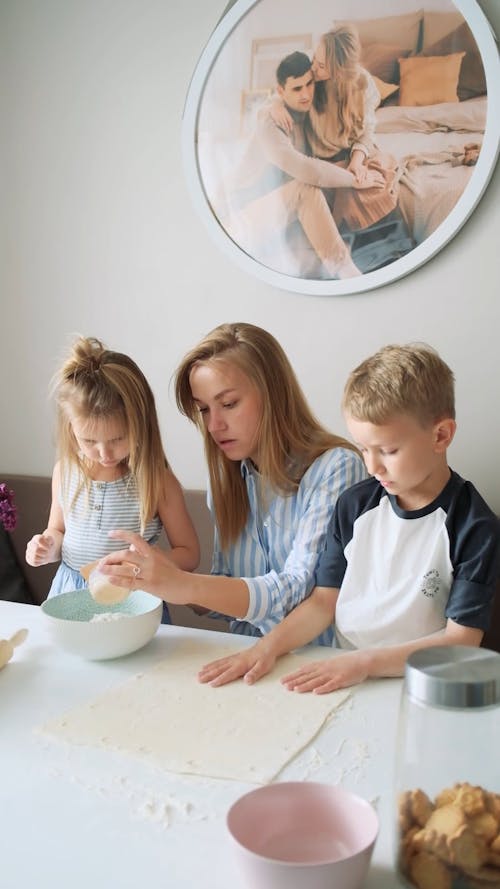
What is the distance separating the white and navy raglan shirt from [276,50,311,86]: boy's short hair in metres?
1.17

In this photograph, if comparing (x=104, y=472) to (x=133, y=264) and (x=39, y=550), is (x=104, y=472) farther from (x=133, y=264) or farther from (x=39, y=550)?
(x=133, y=264)

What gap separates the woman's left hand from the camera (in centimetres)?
133

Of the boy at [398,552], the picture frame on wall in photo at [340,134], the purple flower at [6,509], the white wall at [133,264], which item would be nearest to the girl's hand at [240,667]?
the boy at [398,552]

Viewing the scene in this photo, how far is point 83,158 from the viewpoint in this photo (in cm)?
247

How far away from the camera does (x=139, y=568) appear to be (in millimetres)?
1352

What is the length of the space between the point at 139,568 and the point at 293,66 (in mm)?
1399

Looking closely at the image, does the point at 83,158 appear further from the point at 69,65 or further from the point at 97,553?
the point at 97,553

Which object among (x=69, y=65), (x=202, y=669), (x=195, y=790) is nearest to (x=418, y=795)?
(x=195, y=790)

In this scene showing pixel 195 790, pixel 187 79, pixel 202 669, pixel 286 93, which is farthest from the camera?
pixel 187 79

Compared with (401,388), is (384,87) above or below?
above

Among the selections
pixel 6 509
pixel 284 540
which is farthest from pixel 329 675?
pixel 6 509

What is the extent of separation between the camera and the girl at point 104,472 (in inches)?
68.6

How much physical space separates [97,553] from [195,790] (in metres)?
1.03

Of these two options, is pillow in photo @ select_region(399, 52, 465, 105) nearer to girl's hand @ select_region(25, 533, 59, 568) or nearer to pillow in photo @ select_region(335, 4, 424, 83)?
pillow in photo @ select_region(335, 4, 424, 83)
